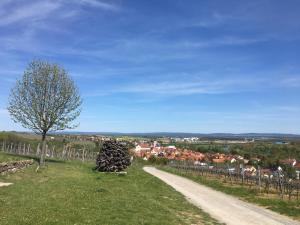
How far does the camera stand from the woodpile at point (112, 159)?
50.8m

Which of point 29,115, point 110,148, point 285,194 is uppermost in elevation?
point 29,115

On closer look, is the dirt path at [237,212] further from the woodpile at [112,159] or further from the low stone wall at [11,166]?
the woodpile at [112,159]

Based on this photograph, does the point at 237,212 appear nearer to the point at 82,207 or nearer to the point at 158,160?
the point at 82,207

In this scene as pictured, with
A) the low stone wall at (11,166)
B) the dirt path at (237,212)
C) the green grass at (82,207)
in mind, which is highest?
the low stone wall at (11,166)

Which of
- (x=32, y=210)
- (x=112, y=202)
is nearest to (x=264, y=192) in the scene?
(x=112, y=202)

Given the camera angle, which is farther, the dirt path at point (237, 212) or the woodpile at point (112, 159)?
the woodpile at point (112, 159)

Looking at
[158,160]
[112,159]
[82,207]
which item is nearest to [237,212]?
[82,207]

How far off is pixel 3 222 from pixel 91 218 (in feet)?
12.6

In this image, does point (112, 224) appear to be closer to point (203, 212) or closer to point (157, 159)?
point (203, 212)

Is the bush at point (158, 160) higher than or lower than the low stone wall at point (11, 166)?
lower

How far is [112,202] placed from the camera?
79.7ft

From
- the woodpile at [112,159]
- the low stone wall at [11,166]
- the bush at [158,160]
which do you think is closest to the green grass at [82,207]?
the low stone wall at [11,166]

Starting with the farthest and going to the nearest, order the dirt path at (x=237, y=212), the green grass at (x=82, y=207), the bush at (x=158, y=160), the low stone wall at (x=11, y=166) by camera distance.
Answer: the bush at (x=158, y=160)
the low stone wall at (x=11, y=166)
the dirt path at (x=237, y=212)
the green grass at (x=82, y=207)

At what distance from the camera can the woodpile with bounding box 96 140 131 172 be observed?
5078cm
